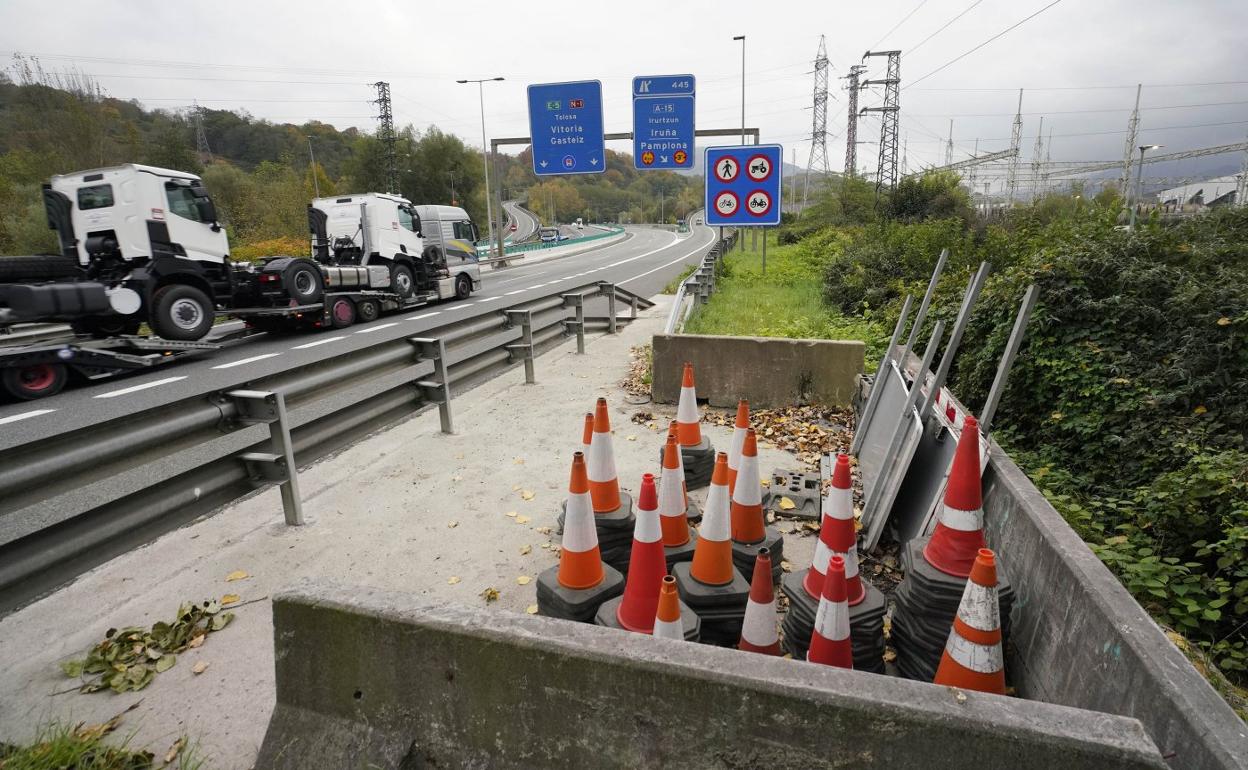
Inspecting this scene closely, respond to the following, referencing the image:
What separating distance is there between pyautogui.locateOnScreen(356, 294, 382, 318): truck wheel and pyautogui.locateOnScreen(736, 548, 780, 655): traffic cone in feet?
48.6

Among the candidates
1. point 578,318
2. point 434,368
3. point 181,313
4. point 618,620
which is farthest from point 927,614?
point 181,313

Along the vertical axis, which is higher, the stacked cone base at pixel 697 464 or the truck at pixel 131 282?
the truck at pixel 131 282

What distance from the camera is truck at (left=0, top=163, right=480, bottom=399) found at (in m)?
8.85

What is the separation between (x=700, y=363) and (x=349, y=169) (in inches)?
3001

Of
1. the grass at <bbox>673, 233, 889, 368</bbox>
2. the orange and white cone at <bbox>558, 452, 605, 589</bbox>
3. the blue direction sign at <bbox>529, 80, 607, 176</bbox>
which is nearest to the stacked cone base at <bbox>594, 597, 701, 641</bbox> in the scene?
the orange and white cone at <bbox>558, 452, 605, 589</bbox>

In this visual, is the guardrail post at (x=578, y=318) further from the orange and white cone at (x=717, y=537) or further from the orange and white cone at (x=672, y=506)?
the orange and white cone at (x=717, y=537)

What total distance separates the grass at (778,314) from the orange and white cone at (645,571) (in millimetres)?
4540

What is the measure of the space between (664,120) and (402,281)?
7993 millimetres

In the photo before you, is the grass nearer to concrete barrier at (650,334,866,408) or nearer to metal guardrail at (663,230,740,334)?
metal guardrail at (663,230,740,334)

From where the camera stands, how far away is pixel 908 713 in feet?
4.86

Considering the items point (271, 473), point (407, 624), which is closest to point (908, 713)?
point (407, 624)

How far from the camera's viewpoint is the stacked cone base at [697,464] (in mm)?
4441

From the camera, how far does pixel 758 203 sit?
9664 millimetres

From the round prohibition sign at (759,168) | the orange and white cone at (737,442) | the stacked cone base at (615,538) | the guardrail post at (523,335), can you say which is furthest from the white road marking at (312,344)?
the orange and white cone at (737,442)
